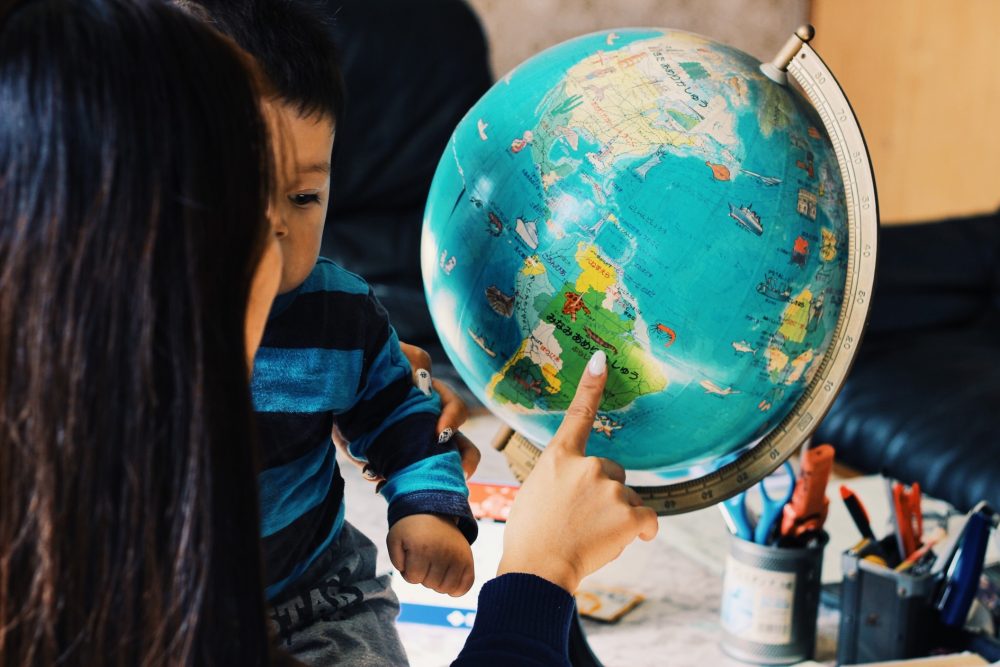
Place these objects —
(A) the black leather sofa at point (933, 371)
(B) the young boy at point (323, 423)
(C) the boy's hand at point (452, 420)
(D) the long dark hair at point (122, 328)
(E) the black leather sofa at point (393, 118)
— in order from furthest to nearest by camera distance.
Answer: (E) the black leather sofa at point (393, 118)
(A) the black leather sofa at point (933, 371)
(C) the boy's hand at point (452, 420)
(B) the young boy at point (323, 423)
(D) the long dark hair at point (122, 328)

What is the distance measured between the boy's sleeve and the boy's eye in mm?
140

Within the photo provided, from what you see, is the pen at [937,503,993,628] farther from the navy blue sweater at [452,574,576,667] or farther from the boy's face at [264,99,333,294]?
the boy's face at [264,99,333,294]

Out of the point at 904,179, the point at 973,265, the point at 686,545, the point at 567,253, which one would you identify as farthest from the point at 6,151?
the point at 904,179

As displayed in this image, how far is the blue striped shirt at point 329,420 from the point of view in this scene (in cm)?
91

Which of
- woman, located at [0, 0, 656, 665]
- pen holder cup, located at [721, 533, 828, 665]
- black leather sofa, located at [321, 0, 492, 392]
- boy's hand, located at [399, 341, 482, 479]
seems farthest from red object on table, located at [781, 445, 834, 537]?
black leather sofa, located at [321, 0, 492, 392]

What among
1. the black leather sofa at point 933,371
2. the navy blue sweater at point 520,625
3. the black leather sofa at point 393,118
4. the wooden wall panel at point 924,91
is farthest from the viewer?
the wooden wall panel at point 924,91

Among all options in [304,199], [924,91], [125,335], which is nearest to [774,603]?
[304,199]

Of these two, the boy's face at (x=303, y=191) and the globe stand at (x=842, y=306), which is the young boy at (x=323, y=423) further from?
the globe stand at (x=842, y=306)

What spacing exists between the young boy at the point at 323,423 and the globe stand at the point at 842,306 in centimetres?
19

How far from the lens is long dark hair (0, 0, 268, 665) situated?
52 cm

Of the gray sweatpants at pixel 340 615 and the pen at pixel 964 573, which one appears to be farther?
the pen at pixel 964 573

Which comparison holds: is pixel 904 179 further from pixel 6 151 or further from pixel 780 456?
pixel 6 151

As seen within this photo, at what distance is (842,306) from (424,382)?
0.37m

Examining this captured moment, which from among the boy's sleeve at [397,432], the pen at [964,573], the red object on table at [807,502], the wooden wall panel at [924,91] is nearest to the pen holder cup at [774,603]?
the red object on table at [807,502]
